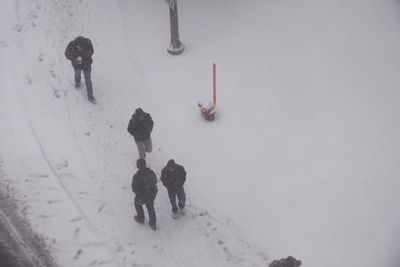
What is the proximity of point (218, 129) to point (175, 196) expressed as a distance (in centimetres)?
309

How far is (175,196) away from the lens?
396 inches

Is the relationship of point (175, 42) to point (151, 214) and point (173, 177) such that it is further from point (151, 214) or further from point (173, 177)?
point (151, 214)

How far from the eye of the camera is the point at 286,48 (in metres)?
14.7

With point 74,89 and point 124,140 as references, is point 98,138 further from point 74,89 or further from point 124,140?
point 74,89

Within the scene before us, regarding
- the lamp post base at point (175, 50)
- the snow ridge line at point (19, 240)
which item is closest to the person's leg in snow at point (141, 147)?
the snow ridge line at point (19, 240)

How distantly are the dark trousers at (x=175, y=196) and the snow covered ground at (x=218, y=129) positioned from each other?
41 centimetres

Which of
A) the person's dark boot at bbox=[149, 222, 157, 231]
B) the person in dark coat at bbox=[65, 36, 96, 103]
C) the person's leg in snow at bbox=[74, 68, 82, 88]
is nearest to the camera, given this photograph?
the person's dark boot at bbox=[149, 222, 157, 231]

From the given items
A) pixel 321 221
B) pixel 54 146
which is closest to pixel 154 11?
pixel 54 146

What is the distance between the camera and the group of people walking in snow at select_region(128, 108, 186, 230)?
937 cm

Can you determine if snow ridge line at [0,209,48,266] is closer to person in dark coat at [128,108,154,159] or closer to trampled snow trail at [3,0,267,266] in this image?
trampled snow trail at [3,0,267,266]

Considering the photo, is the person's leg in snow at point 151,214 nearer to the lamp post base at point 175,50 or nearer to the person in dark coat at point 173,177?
the person in dark coat at point 173,177

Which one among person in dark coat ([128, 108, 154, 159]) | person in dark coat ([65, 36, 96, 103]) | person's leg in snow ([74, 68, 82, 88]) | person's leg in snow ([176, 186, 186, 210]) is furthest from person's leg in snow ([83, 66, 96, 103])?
person's leg in snow ([176, 186, 186, 210])

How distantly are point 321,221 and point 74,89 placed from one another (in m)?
7.29

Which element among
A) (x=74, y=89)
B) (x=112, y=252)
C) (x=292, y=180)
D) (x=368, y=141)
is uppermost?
(x=74, y=89)
